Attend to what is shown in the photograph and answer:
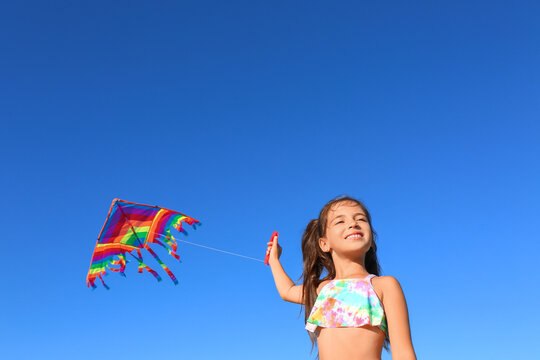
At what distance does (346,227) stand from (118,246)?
101 inches

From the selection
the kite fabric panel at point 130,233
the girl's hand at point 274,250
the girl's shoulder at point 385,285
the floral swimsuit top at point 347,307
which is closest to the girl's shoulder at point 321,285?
the floral swimsuit top at point 347,307

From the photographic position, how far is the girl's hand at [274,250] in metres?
5.10

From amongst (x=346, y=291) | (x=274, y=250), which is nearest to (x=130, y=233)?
(x=274, y=250)

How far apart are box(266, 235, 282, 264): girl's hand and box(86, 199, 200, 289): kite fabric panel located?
0.94 metres

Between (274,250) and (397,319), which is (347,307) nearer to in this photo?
(397,319)

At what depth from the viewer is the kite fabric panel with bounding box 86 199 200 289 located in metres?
5.73

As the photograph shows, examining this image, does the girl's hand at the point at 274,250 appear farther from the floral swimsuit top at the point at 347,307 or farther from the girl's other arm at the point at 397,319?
the girl's other arm at the point at 397,319

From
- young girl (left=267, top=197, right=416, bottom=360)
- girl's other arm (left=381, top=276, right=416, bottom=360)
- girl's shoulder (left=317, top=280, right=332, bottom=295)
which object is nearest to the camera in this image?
girl's other arm (left=381, top=276, right=416, bottom=360)

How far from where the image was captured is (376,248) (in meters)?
4.70

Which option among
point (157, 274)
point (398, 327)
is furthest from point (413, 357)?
point (157, 274)

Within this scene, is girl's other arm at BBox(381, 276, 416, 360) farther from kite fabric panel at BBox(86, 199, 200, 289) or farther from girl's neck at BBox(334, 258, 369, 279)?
kite fabric panel at BBox(86, 199, 200, 289)

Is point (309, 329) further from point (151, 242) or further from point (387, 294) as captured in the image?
point (151, 242)

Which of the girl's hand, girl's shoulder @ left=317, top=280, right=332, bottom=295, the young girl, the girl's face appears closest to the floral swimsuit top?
the young girl

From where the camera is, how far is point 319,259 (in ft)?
15.8
